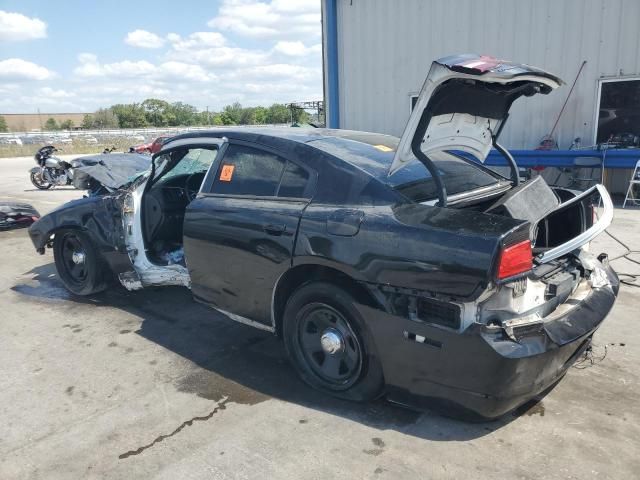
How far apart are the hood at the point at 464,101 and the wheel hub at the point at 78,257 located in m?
3.49

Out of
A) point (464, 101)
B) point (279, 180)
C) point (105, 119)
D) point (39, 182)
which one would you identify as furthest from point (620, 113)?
point (105, 119)

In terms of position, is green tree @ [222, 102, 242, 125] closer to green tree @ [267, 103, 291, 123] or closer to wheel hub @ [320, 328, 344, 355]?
green tree @ [267, 103, 291, 123]

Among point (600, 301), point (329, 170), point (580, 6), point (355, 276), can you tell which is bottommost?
point (600, 301)

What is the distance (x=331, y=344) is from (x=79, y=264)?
3.25 meters

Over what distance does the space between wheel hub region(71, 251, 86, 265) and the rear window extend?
3.42 meters

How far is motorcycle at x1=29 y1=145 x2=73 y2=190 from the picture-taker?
14164 mm

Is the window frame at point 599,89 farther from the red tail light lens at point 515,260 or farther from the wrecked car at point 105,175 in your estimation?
the red tail light lens at point 515,260

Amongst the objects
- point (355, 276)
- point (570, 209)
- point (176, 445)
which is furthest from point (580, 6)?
point (176, 445)

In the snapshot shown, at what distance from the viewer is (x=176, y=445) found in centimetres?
278

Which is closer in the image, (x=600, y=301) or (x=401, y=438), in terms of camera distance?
(x=401, y=438)

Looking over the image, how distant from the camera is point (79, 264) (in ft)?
17.0

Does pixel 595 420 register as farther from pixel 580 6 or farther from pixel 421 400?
pixel 580 6

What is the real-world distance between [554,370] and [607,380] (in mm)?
882

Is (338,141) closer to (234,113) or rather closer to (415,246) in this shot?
(415,246)
